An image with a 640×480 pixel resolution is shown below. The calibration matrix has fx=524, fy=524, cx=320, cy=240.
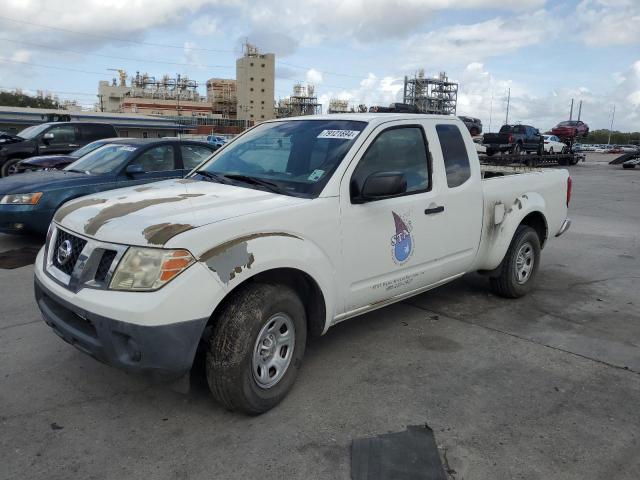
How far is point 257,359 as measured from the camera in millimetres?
3117

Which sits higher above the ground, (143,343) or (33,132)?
(33,132)

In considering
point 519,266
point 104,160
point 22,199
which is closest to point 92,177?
point 104,160

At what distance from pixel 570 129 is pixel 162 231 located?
1559 inches

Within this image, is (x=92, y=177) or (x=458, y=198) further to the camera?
(x=92, y=177)

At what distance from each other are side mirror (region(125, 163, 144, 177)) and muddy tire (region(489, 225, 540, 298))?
5001 mm

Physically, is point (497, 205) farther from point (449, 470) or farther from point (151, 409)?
point (151, 409)

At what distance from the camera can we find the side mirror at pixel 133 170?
741 cm

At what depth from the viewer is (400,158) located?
4.09m

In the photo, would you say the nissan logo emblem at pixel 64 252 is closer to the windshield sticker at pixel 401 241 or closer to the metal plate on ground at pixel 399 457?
the metal plate on ground at pixel 399 457

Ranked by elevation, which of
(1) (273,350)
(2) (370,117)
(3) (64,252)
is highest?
(2) (370,117)

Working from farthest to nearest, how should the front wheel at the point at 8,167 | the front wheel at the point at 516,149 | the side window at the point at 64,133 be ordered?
the front wheel at the point at 516,149 → the side window at the point at 64,133 → the front wheel at the point at 8,167

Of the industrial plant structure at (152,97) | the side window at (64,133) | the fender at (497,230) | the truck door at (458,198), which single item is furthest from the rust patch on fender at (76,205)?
the industrial plant structure at (152,97)

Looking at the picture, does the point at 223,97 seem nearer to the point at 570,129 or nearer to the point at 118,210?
the point at 570,129

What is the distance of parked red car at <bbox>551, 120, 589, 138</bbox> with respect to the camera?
36.8 meters
